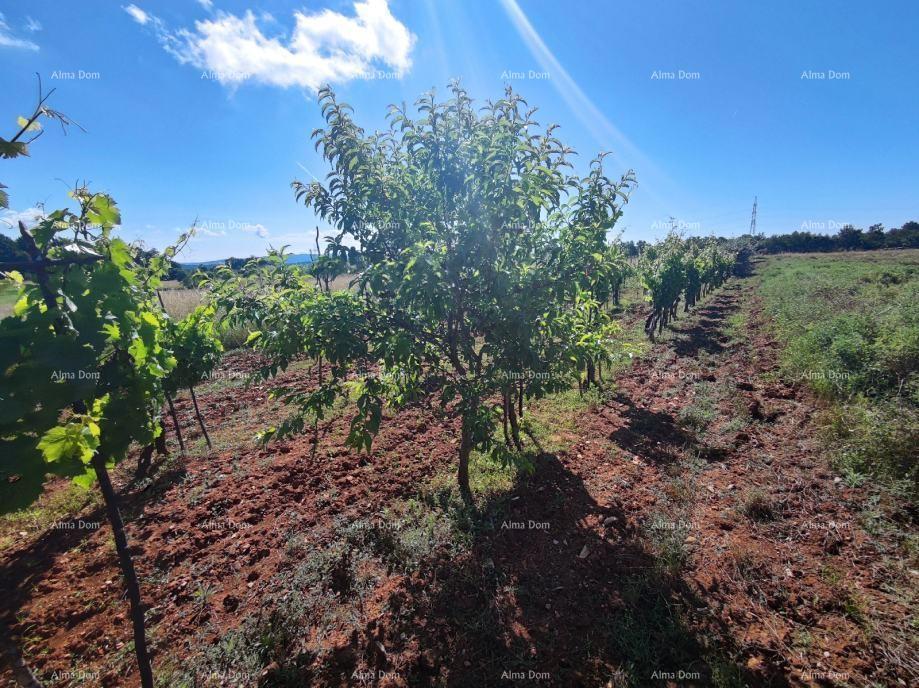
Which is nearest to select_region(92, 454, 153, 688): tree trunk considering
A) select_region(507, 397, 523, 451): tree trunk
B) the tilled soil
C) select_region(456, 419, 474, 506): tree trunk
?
the tilled soil

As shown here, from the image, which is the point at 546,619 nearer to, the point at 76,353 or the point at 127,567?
the point at 127,567

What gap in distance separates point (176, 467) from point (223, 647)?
15.2 ft

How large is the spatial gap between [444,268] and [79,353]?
293cm

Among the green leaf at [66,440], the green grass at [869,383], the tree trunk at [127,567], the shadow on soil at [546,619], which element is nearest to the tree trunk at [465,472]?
the shadow on soil at [546,619]

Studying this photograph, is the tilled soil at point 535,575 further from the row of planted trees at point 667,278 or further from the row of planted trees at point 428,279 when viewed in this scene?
the row of planted trees at point 667,278

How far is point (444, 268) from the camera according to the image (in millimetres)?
3967

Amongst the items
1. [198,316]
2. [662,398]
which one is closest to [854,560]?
[662,398]

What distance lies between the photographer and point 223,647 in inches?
135

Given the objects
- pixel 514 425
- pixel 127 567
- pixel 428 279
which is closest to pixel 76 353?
pixel 127 567

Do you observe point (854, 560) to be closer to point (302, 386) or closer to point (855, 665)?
point (855, 665)

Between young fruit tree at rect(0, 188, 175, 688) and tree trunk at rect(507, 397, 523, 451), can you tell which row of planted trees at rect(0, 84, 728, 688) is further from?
tree trunk at rect(507, 397, 523, 451)

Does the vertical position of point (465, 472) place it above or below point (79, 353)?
below

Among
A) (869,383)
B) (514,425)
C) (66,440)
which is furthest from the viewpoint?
(869,383)

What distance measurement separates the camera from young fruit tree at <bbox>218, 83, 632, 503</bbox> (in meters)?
3.61
